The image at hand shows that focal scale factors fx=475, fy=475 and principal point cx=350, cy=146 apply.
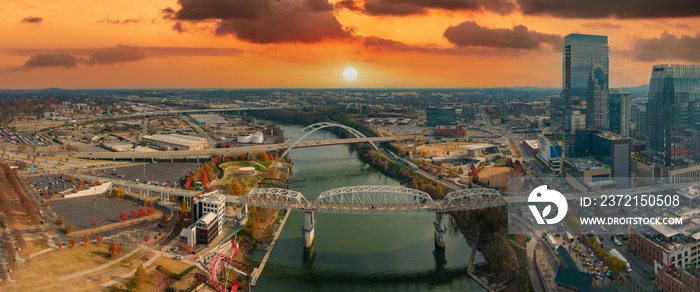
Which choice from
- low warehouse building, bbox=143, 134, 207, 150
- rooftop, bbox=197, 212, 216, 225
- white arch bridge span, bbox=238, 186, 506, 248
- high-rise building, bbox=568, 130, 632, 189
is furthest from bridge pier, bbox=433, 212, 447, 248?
low warehouse building, bbox=143, 134, 207, 150

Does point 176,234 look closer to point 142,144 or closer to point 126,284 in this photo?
point 126,284

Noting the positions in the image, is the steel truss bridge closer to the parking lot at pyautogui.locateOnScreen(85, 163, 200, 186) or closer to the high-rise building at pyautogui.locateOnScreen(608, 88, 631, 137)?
the parking lot at pyautogui.locateOnScreen(85, 163, 200, 186)

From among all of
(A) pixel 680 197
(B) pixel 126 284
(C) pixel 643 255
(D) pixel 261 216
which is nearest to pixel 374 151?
(D) pixel 261 216

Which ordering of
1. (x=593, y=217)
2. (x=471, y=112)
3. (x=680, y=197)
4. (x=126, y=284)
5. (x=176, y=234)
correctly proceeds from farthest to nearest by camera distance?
(x=471, y=112)
(x=680, y=197)
(x=593, y=217)
(x=176, y=234)
(x=126, y=284)

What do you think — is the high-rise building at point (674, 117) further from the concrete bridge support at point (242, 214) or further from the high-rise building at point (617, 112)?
the concrete bridge support at point (242, 214)

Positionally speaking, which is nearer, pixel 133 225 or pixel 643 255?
pixel 643 255

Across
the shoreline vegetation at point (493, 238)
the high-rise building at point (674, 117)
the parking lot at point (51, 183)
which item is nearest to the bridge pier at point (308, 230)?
the shoreline vegetation at point (493, 238)

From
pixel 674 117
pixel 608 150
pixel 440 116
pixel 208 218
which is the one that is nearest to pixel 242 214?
pixel 208 218
